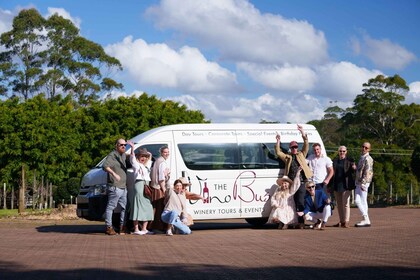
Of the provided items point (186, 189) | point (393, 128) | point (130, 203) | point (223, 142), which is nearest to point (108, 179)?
point (130, 203)

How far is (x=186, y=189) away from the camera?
1641 centimetres

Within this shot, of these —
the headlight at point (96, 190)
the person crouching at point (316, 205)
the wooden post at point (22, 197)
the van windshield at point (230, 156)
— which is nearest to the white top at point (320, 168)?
the person crouching at point (316, 205)

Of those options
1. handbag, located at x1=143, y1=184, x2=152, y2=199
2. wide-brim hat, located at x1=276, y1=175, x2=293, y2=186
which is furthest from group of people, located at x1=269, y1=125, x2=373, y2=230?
handbag, located at x1=143, y1=184, x2=152, y2=199

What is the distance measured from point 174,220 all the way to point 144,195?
35.7 inches

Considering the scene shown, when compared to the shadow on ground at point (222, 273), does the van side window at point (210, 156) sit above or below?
above

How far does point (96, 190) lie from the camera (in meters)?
16.4

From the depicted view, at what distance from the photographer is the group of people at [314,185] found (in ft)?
55.5

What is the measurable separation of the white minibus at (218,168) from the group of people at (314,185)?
379 mm

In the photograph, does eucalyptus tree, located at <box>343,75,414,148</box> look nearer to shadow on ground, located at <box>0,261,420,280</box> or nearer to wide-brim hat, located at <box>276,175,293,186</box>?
wide-brim hat, located at <box>276,175,293,186</box>

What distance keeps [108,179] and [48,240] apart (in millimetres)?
2012

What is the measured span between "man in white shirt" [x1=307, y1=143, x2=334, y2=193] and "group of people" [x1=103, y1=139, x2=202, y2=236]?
2988mm

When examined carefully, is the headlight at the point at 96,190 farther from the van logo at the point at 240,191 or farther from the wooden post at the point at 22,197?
the wooden post at the point at 22,197

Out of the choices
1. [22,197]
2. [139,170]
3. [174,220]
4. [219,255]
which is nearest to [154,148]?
[139,170]

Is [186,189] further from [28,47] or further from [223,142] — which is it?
[28,47]
